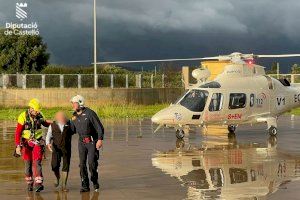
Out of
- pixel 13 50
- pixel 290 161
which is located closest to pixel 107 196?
pixel 290 161

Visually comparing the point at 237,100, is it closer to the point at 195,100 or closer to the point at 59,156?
the point at 195,100

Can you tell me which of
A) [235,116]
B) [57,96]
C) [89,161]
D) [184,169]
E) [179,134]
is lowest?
[184,169]

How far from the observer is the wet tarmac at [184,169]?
12.2 metres

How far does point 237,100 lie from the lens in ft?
78.2

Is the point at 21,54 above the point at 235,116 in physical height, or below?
above

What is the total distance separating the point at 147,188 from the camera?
12836 millimetres

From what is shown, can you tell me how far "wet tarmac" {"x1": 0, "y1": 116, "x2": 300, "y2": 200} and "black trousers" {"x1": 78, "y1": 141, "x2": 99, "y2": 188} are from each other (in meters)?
0.29

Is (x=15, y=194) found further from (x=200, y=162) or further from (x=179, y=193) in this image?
(x=200, y=162)

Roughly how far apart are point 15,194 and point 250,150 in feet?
30.6

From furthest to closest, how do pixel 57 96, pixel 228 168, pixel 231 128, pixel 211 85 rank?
pixel 57 96
pixel 231 128
pixel 211 85
pixel 228 168

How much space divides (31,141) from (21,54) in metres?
59.0

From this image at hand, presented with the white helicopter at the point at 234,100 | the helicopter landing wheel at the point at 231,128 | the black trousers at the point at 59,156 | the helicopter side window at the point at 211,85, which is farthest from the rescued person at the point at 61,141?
the helicopter landing wheel at the point at 231,128

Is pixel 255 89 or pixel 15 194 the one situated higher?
pixel 255 89

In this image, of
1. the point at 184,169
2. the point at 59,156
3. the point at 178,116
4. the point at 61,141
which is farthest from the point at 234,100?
the point at 61,141
